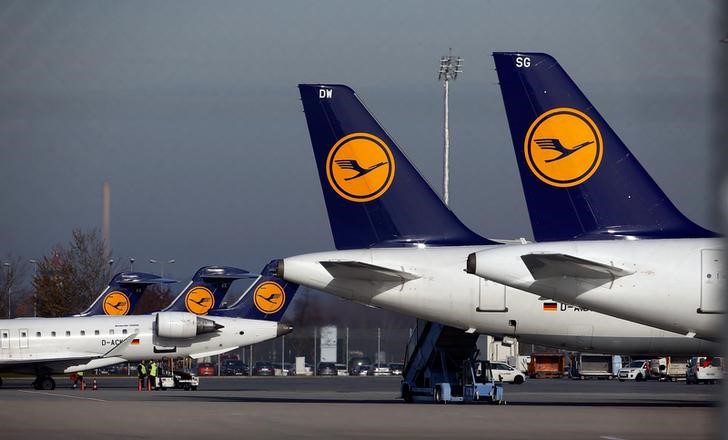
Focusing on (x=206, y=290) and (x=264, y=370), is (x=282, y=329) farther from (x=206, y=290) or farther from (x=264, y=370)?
(x=264, y=370)

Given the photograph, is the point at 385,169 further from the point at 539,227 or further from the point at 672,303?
the point at 672,303

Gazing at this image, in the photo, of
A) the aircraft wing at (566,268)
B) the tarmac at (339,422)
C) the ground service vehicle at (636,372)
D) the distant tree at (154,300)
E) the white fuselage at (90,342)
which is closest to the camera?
the tarmac at (339,422)

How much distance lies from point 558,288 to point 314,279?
337 inches

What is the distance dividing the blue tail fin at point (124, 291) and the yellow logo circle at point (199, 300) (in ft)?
6.92

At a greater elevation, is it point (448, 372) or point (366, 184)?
point (366, 184)

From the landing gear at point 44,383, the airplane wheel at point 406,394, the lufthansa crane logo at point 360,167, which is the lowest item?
the landing gear at point 44,383

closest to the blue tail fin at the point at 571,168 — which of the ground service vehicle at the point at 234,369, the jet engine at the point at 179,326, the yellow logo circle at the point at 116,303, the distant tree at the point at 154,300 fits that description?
the jet engine at the point at 179,326

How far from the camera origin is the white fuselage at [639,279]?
25594 millimetres

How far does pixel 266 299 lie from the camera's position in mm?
64000

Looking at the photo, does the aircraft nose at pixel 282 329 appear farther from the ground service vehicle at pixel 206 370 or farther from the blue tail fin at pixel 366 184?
the ground service vehicle at pixel 206 370

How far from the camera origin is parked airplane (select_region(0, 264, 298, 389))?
60344 millimetres

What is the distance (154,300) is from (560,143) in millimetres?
83246

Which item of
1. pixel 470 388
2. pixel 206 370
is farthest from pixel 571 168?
pixel 206 370

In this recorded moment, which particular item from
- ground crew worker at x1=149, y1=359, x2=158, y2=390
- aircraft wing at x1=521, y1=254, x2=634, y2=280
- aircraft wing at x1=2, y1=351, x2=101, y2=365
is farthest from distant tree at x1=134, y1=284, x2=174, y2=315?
aircraft wing at x1=521, y1=254, x2=634, y2=280
